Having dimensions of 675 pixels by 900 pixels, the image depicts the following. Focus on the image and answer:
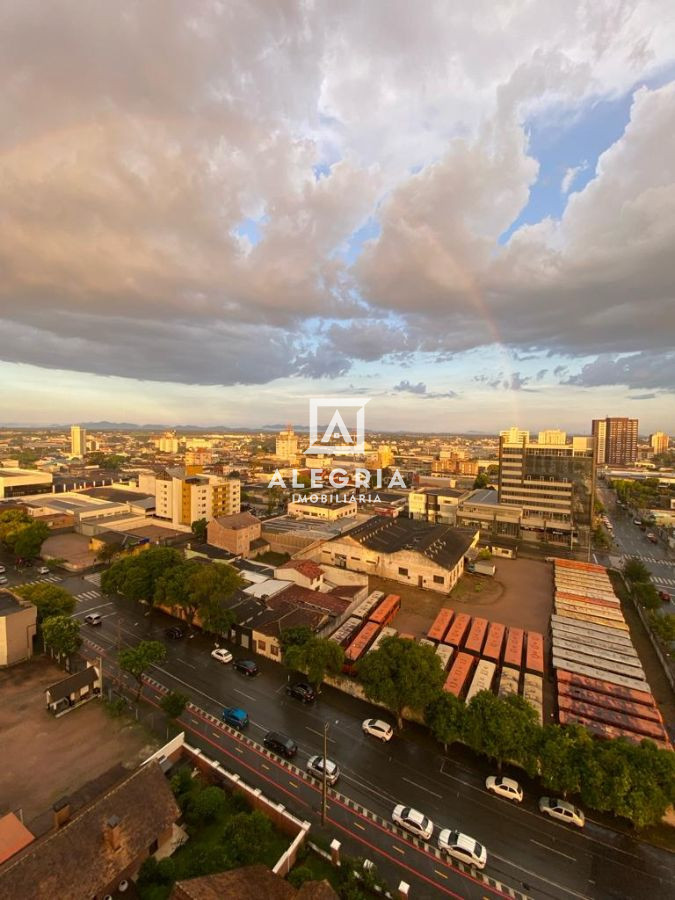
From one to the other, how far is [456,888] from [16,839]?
14.0 meters

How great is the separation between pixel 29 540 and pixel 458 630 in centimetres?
4314

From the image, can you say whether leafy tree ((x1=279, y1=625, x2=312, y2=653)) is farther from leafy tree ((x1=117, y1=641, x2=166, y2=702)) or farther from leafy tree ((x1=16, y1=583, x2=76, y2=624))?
leafy tree ((x1=16, y1=583, x2=76, y2=624))

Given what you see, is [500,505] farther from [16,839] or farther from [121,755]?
[16,839]

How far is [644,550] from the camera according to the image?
174ft

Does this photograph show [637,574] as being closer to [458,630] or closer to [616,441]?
[458,630]

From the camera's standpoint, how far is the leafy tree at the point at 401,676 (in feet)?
60.4

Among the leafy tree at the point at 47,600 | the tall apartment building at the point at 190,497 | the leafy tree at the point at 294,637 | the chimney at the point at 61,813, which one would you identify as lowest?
the chimney at the point at 61,813

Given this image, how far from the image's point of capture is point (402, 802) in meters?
15.8

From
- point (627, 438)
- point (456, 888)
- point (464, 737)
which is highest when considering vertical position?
point (627, 438)

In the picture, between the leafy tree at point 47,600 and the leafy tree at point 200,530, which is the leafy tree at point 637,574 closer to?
the leafy tree at point 200,530

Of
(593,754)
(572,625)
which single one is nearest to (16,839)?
(593,754)

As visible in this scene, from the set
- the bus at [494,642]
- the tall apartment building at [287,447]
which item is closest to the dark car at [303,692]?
the bus at [494,642]

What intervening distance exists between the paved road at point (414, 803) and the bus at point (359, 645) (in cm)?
171

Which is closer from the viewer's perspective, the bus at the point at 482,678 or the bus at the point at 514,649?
the bus at the point at 482,678
